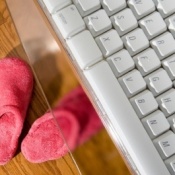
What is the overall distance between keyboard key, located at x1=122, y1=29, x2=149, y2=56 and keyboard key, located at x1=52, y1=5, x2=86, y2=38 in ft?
0.16

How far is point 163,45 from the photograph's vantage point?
0.47 metres

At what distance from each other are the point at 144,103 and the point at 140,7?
0.11 m

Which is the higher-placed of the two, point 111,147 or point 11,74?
point 11,74

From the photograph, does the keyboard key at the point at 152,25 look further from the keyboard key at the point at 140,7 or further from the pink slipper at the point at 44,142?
the pink slipper at the point at 44,142

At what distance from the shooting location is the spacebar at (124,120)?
0.46 metres

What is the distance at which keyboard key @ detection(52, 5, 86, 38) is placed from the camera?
459 millimetres

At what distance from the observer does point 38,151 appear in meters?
0.68

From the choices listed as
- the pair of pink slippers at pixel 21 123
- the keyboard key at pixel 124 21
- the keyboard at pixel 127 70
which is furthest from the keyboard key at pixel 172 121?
the pair of pink slippers at pixel 21 123

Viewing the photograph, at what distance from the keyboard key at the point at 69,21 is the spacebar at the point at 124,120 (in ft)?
0.15

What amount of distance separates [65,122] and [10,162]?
202 mm

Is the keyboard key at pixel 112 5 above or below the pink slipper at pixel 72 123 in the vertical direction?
above

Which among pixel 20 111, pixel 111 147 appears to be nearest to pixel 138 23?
pixel 111 147

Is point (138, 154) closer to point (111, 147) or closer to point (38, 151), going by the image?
point (111, 147)

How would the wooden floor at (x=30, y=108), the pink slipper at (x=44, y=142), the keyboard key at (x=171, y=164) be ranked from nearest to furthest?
the keyboard key at (x=171, y=164)
the wooden floor at (x=30, y=108)
the pink slipper at (x=44, y=142)
